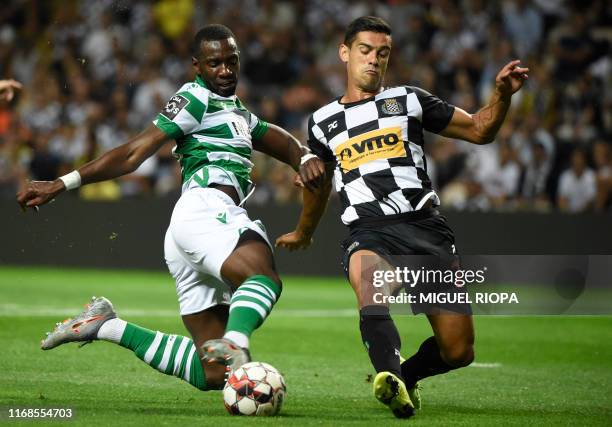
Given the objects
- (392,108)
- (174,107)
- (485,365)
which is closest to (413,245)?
(392,108)

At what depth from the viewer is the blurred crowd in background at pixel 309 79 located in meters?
15.8

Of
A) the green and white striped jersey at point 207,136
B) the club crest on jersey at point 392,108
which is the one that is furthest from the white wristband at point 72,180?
the club crest on jersey at point 392,108

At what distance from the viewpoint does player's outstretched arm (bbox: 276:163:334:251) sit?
6777 mm

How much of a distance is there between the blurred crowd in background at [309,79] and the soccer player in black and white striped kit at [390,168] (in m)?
9.01

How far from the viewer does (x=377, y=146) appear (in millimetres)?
6516

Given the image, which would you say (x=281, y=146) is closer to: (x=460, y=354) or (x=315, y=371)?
(x=460, y=354)

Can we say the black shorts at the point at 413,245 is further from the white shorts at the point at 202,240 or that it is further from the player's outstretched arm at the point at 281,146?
the player's outstretched arm at the point at 281,146

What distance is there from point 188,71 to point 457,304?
12254 mm

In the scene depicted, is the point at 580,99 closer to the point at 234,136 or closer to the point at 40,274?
the point at 40,274

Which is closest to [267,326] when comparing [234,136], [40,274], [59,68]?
[234,136]

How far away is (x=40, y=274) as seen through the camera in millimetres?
16578

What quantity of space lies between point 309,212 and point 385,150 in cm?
69

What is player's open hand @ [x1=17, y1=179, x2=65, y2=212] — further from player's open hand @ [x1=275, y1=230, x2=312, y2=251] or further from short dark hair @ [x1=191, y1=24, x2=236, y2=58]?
player's open hand @ [x1=275, y1=230, x2=312, y2=251]

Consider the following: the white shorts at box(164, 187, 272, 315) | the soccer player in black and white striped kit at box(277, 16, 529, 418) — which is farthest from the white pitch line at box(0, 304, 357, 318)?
the soccer player in black and white striped kit at box(277, 16, 529, 418)
